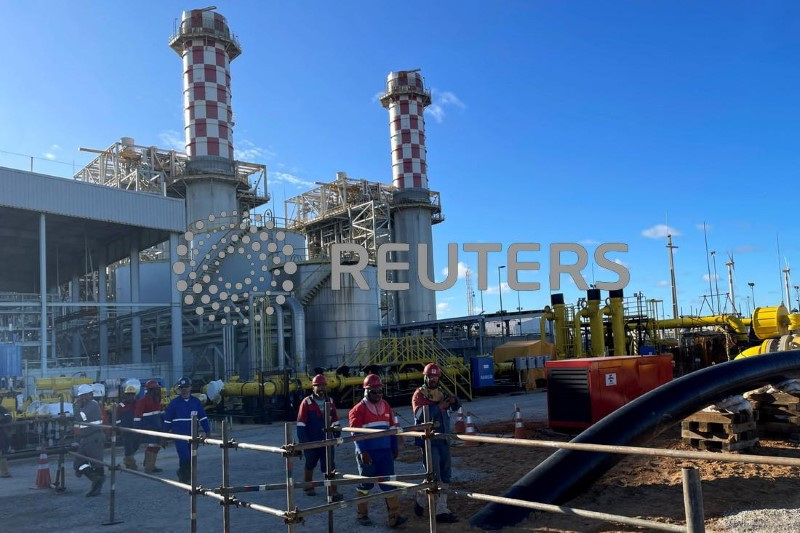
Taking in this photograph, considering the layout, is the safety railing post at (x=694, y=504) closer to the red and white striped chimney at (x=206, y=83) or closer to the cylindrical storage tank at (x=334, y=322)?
the cylindrical storage tank at (x=334, y=322)

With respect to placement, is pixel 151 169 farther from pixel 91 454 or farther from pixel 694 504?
pixel 694 504

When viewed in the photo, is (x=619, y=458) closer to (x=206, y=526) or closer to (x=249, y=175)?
(x=206, y=526)

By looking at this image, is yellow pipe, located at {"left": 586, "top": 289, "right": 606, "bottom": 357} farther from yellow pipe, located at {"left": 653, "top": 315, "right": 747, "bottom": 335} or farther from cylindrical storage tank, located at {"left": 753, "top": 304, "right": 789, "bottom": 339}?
yellow pipe, located at {"left": 653, "top": 315, "right": 747, "bottom": 335}

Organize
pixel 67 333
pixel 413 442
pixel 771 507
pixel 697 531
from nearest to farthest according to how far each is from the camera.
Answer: pixel 697 531 < pixel 771 507 < pixel 413 442 < pixel 67 333

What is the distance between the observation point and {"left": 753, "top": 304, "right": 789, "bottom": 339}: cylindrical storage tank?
16906 mm

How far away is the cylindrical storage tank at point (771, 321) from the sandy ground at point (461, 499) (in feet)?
23.5

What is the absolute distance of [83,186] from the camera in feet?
78.4

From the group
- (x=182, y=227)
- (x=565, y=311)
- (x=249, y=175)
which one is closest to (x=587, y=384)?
(x=565, y=311)

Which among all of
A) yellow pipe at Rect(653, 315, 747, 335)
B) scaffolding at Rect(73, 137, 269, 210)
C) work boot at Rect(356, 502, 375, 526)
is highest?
scaffolding at Rect(73, 137, 269, 210)

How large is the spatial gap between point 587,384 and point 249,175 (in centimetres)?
3627

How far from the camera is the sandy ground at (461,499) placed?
279 inches

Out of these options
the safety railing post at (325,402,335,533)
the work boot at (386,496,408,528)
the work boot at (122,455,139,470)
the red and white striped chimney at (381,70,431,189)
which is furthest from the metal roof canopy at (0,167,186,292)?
the red and white striped chimney at (381,70,431,189)

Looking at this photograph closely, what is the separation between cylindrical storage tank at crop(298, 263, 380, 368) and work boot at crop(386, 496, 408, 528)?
77.6 ft

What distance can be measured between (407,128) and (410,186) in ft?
14.6
